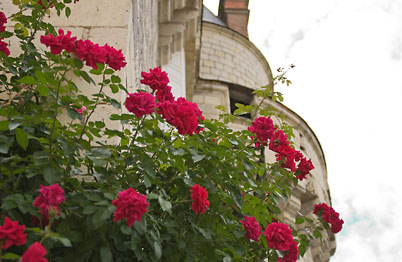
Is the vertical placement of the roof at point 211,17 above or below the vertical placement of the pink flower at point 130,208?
above

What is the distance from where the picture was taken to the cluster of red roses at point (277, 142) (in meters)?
2.05

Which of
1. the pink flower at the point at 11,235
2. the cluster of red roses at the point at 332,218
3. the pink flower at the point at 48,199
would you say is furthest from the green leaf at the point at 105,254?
the cluster of red roses at the point at 332,218

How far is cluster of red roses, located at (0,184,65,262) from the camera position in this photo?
923 mm

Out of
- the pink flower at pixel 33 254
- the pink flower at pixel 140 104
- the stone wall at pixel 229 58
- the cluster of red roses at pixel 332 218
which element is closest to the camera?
the pink flower at pixel 33 254

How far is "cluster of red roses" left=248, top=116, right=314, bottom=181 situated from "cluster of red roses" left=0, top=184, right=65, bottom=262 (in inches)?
42.1

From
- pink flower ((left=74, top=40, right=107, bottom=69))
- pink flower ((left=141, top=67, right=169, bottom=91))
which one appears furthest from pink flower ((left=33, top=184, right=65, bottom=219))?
pink flower ((left=141, top=67, right=169, bottom=91))

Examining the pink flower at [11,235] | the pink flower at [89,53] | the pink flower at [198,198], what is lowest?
the pink flower at [11,235]

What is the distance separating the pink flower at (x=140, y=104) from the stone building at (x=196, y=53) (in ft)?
2.67

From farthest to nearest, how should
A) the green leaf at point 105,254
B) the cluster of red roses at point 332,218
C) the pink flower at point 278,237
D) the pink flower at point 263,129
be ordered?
1. the cluster of red roses at point 332,218
2. the pink flower at point 263,129
3. the pink flower at point 278,237
4. the green leaf at point 105,254

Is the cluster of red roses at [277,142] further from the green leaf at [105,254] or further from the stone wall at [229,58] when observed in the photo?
the stone wall at [229,58]

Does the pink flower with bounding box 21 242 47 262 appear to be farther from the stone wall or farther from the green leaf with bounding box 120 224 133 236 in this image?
the stone wall

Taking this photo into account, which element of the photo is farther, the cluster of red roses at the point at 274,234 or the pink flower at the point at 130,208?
the cluster of red roses at the point at 274,234

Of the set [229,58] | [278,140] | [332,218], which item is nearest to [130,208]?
[278,140]

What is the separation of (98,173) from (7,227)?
607 millimetres
